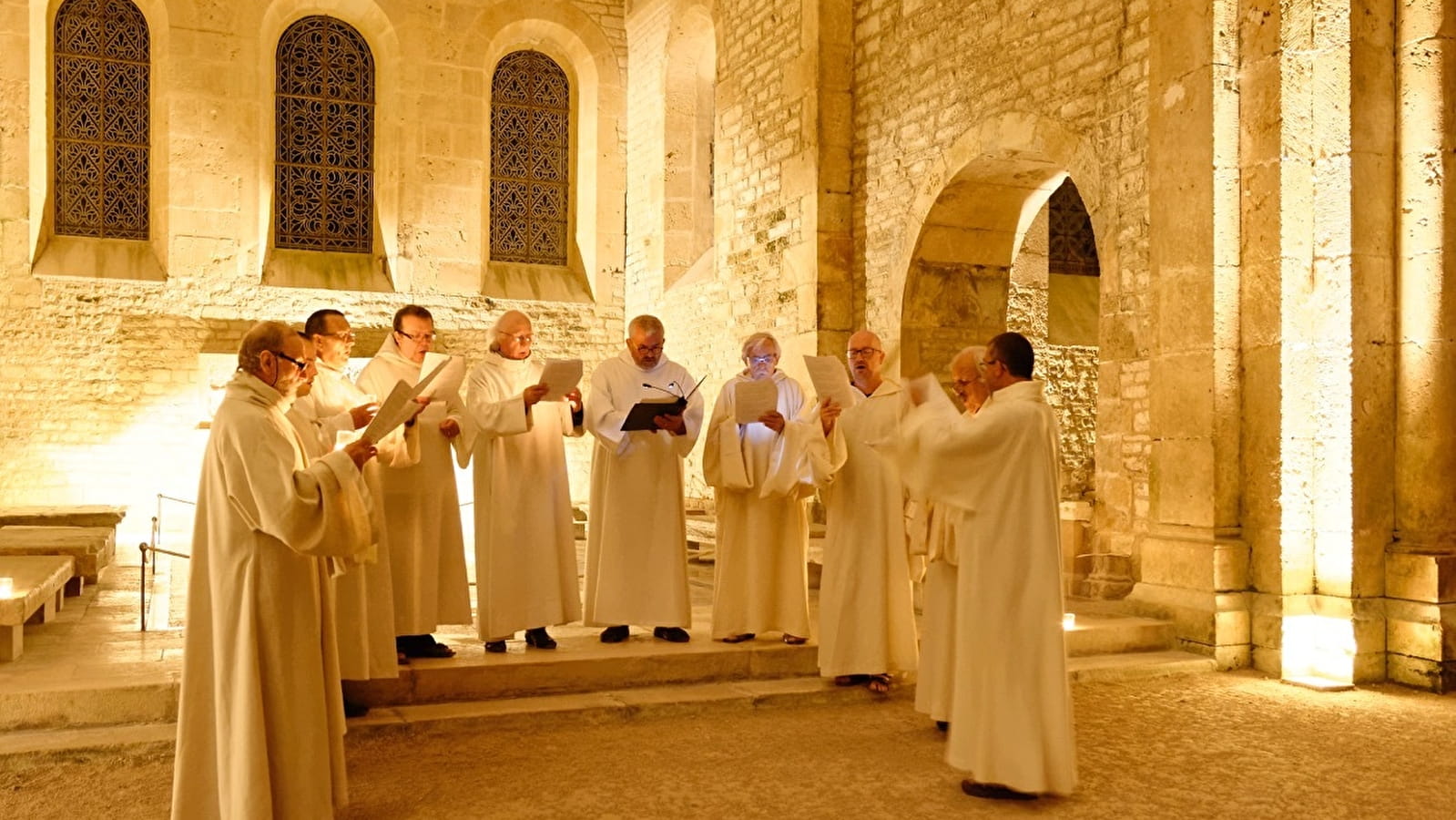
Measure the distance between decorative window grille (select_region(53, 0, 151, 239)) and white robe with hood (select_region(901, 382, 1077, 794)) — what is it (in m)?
11.7

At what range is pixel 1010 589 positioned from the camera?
166 inches

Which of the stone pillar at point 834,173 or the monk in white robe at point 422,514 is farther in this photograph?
the stone pillar at point 834,173

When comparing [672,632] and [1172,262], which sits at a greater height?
[1172,262]

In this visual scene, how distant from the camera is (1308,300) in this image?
662 cm

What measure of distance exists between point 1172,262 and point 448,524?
164 inches

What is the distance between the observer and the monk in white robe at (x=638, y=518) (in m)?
6.17

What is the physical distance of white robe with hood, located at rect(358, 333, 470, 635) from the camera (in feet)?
18.1

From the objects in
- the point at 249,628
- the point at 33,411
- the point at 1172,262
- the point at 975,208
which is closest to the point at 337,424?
the point at 249,628

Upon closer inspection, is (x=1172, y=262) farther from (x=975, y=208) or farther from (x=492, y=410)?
(x=492, y=410)

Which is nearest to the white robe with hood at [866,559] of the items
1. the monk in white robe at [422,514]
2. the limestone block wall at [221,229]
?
the monk in white robe at [422,514]

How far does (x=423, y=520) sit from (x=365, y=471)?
60 centimetres

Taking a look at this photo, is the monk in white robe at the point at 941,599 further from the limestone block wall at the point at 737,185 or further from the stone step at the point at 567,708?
the limestone block wall at the point at 737,185

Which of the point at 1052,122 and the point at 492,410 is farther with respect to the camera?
the point at 1052,122

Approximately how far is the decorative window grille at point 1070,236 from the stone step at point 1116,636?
300 inches
